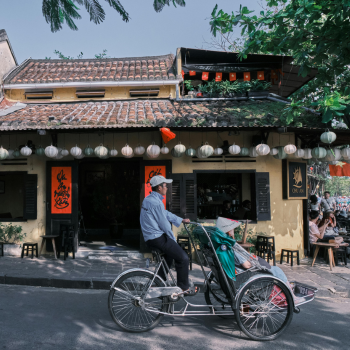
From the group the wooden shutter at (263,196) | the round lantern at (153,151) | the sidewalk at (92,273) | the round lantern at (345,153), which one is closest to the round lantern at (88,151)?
the round lantern at (153,151)

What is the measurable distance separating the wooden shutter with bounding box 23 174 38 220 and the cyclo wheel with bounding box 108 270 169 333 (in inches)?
237

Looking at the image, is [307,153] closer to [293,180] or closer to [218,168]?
[293,180]

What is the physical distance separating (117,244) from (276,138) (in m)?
6.08

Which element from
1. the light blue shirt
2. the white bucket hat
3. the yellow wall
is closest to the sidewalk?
the yellow wall

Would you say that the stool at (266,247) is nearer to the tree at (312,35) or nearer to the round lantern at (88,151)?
the tree at (312,35)

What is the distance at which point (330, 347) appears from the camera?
3.85m

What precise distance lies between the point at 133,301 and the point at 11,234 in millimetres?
6500

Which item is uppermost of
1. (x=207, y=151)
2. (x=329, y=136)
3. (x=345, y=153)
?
(x=329, y=136)

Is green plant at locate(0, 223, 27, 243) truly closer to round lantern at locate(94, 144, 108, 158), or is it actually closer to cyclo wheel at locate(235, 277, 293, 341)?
round lantern at locate(94, 144, 108, 158)

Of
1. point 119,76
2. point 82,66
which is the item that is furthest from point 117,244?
point 82,66

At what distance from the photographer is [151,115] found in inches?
344

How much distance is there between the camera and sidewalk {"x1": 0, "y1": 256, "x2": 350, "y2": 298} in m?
6.78

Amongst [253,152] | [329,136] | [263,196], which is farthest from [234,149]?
[329,136]

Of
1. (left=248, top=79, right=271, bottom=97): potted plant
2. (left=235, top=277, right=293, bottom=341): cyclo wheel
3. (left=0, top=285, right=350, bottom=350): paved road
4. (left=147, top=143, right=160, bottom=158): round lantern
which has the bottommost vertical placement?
(left=0, top=285, right=350, bottom=350): paved road
